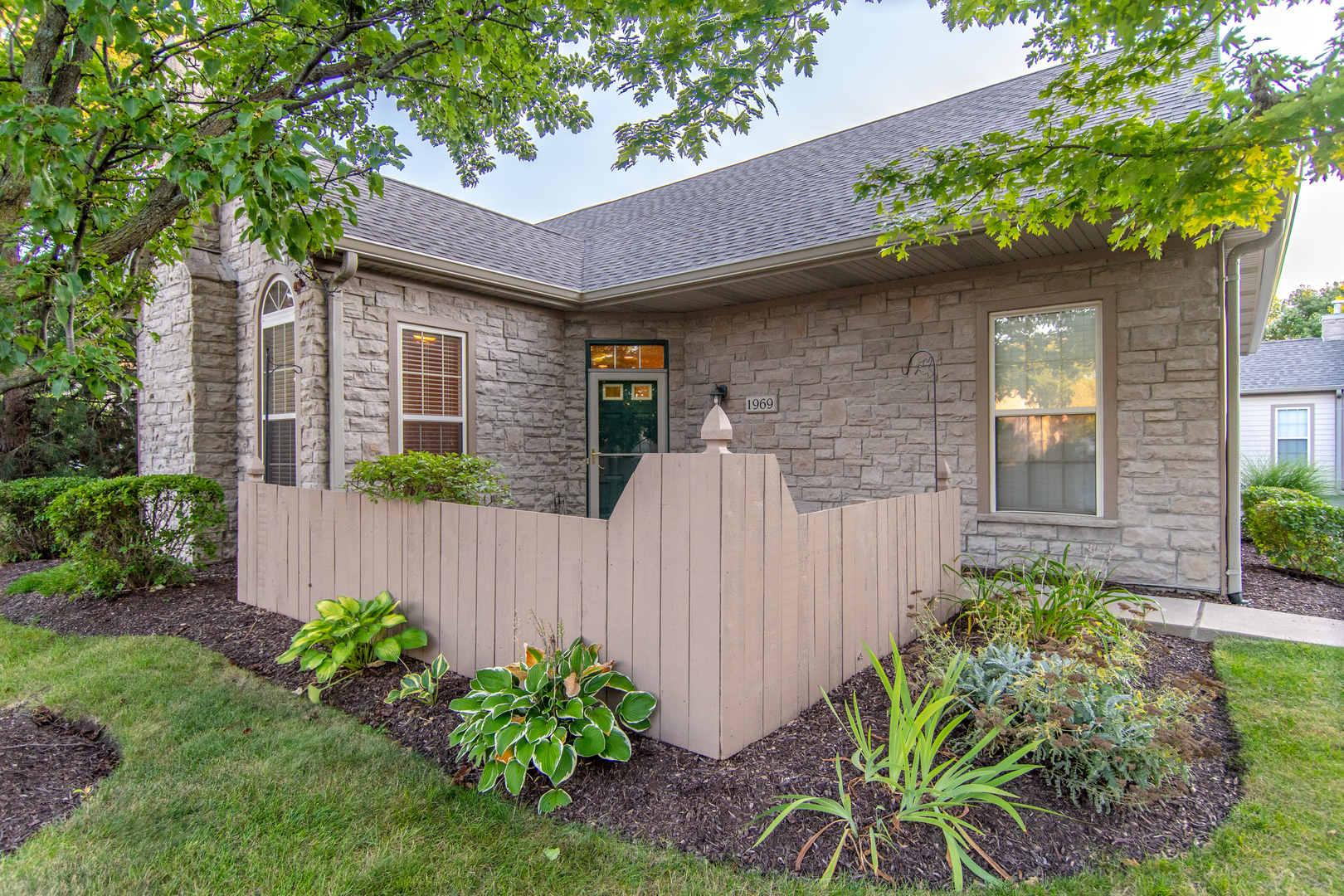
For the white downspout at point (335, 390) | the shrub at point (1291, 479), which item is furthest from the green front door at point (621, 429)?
the shrub at point (1291, 479)

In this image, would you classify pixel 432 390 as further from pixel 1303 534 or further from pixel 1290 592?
pixel 1303 534

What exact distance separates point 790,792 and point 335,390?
4907 mm

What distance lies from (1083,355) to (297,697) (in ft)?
19.8

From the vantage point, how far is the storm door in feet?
24.2

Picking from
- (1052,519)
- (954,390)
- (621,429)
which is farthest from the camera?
(621,429)

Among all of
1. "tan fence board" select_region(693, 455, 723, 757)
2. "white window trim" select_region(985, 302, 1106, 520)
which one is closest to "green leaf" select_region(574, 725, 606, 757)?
"tan fence board" select_region(693, 455, 723, 757)

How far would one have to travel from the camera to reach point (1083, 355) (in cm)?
514

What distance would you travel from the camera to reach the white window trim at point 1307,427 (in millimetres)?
13648

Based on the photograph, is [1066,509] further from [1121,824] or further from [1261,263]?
[1121,824]

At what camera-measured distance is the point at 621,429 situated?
7.45m

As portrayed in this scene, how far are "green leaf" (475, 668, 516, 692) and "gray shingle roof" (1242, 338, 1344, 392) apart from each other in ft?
54.5

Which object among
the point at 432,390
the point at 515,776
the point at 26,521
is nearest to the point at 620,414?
the point at 432,390

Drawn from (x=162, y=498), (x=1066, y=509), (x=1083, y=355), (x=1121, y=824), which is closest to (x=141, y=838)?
(x=1121, y=824)

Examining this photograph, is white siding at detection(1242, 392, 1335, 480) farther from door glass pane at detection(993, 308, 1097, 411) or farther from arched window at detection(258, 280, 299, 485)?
arched window at detection(258, 280, 299, 485)
